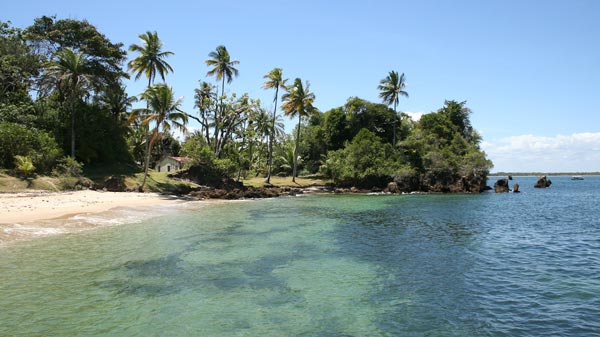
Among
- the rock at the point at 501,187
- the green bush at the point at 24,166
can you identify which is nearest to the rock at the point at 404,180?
the rock at the point at 501,187

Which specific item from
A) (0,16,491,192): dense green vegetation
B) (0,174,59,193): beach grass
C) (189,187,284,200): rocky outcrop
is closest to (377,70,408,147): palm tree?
(0,16,491,192): dense green vegetation

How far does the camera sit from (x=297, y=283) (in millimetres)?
10875

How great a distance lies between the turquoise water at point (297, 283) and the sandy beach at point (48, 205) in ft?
5.99

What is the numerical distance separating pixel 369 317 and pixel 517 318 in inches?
131

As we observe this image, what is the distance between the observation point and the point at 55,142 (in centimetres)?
3503

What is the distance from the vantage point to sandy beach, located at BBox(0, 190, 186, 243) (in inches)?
655

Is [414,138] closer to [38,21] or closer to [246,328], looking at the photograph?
[38,21]

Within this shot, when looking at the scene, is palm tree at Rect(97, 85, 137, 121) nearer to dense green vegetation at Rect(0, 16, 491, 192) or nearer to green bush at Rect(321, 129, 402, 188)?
dense green vegetation at Rect(0, 16, 491, 192)

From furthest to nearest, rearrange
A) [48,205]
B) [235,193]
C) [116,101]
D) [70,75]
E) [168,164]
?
[168,164] < [116,101] < [235,193] < [70,75] < [48,205]

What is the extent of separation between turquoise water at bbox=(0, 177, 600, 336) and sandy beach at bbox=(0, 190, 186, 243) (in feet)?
5.99

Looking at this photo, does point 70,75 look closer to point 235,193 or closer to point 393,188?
point 235,193

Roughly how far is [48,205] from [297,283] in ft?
62.1

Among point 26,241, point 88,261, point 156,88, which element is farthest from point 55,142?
point 88,261

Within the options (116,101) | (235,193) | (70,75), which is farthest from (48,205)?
(116,101)
